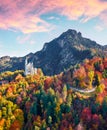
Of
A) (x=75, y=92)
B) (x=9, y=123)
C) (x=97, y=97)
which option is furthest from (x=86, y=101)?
(x=9, y=123)

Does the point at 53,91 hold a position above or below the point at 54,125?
above

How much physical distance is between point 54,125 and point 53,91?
29526 millimetres

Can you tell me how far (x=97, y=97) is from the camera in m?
178

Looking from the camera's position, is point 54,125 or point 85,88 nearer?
point 54,125

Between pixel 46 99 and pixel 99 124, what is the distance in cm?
3899

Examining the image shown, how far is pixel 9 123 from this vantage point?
184 m

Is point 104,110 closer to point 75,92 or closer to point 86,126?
point 86,126

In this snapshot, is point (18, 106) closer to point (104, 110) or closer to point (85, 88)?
point (85, 88)

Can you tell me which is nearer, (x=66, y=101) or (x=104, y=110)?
(x=104, y=110)

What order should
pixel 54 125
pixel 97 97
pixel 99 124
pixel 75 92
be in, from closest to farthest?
pixel 99 124 → pixel 54 125 → pixel 97 97 → pixel 75 92

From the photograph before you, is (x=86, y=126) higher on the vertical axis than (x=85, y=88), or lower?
lower

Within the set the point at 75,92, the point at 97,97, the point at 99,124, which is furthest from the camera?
the point at 75,92

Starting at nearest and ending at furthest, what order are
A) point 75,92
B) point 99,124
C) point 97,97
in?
point 99,124 → point 97,97 → point 75,92

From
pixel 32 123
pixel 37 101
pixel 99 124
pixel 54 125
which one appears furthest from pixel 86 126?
pixel 37 101
